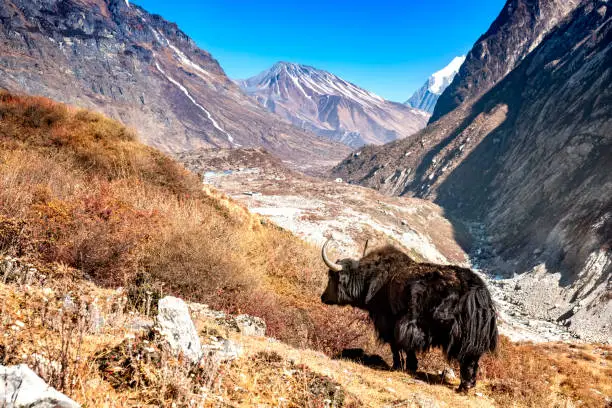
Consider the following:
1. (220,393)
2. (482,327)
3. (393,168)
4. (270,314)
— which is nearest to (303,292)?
(270,314)

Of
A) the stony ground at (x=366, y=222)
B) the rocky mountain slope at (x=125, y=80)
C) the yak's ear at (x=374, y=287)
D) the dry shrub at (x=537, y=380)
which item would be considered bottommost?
the dry shrub at (x=537, y=380)

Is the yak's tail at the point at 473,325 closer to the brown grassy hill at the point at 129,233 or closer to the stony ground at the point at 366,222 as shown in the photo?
the brown grassy hill at the point at 129,233

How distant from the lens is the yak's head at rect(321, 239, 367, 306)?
20.4 feet

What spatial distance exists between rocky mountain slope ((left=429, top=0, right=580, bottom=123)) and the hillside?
3005 inches

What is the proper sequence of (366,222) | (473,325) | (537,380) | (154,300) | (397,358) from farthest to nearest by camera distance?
(366,222), (537,380), (397,358), (473,325), (154,300)

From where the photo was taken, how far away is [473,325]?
4.66m

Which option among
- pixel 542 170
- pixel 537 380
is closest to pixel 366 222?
pixel 537 380

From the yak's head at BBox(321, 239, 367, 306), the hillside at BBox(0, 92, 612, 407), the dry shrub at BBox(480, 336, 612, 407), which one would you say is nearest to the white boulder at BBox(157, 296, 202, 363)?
the hillside at BBox(0, 92, 612, 407)

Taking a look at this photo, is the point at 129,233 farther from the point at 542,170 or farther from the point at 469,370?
Answer: the point at 542,170

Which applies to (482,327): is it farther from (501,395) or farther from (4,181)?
(4,181)

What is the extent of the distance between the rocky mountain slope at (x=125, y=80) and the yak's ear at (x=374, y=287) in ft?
251

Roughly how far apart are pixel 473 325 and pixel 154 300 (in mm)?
4121

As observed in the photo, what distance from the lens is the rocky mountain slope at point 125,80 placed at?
94125mm

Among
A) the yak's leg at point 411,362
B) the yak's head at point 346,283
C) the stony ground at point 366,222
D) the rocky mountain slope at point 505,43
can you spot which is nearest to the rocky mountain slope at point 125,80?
the stony ground at point 366,222
